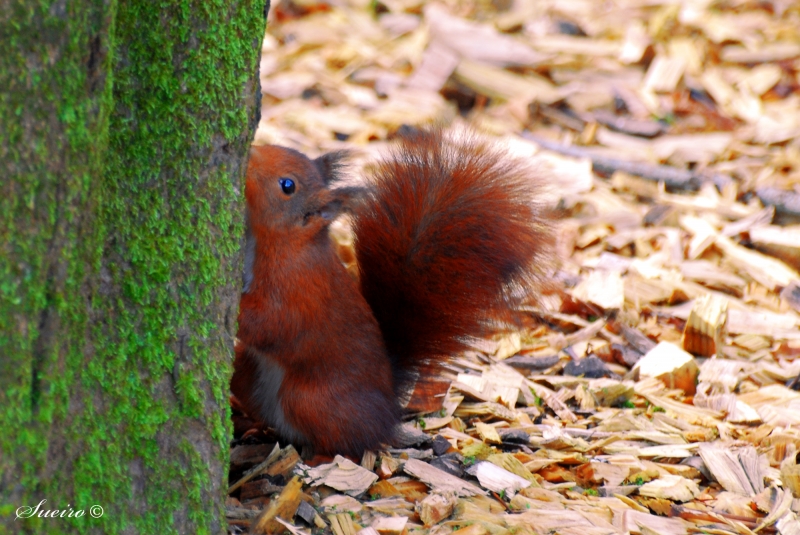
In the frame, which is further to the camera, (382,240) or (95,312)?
(382,240)

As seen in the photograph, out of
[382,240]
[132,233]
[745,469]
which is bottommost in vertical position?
[745,469]

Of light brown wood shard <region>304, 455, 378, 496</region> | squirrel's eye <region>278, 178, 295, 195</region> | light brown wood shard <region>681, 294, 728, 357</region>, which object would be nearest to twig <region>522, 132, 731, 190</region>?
light brown wood shard <region>681, 294, 728, 357</region>

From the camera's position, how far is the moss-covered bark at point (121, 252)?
1.17 meters

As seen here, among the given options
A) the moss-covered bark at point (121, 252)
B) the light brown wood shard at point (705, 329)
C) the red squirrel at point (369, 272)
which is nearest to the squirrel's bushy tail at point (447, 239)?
the red squirrel at point (369, 272)

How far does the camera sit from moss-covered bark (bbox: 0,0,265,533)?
1.17 metres

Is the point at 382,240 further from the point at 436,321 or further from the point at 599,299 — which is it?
the point at 599,299

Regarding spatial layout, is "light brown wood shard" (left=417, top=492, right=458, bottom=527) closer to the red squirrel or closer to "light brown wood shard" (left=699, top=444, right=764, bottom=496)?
the red squirrel

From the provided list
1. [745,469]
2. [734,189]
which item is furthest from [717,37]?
[745,469]

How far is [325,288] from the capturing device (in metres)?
2.20

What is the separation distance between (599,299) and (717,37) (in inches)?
110

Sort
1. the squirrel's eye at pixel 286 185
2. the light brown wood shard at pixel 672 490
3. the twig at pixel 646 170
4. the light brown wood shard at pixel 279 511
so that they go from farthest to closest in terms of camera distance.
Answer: the twig at pixel 646 170, the squirrel's eye at pixel 286 185, the light brown wood shard at pixel 672 490, the light brown wood shard at pixel 279 511

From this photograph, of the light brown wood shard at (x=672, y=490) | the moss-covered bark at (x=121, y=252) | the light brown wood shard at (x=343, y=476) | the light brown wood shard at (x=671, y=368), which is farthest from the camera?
the light brown wood shard at (x=671, y=368)

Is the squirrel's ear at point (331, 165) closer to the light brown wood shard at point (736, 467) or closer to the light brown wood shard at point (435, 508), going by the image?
the light brown wood shard at point (435, 508)

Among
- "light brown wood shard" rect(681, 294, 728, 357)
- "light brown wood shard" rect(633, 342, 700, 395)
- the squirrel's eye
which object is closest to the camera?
the squirrel's eye
